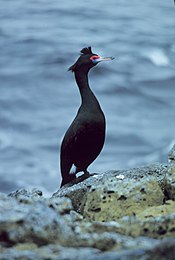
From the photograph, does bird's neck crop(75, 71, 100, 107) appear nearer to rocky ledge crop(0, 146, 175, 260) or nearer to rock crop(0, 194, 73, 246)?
rocky ledge crop(0, 146, 175, 260)

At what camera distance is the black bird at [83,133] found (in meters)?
7.81

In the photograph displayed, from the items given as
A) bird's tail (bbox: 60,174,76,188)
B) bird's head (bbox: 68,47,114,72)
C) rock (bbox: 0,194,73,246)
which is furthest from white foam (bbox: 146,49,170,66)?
rock (bbox: 0,194,73,246)

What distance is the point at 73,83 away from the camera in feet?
65.4

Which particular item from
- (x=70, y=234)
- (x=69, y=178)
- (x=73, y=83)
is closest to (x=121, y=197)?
(x=70, y=234)

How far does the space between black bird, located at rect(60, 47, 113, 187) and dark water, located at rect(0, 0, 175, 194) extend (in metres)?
6.34

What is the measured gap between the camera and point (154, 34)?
22.7 metres

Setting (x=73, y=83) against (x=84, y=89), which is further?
(x=73, y=83)

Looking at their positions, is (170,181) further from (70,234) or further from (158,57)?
(158,57)

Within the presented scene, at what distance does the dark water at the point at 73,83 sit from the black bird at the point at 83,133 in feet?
20.8

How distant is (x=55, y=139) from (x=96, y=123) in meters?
9.07

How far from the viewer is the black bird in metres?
7.81

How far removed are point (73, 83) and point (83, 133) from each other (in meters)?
12.2

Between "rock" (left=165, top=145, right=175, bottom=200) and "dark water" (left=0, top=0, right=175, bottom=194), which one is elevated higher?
"dark water" (left=0, top=0, right=175, bottom=194)

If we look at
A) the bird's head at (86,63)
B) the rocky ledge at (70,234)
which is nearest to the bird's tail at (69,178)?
the bird's head at (86,63)
